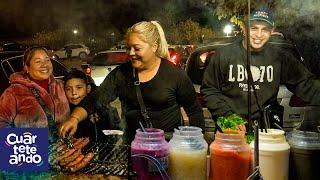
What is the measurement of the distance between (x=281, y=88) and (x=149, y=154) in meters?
1.42

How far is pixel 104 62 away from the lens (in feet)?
10.7

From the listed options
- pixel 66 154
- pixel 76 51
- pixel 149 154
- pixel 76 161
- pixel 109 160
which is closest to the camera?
pixel 149 154

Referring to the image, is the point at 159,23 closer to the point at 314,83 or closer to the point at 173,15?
the point at 173,15

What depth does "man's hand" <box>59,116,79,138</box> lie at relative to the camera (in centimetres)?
321

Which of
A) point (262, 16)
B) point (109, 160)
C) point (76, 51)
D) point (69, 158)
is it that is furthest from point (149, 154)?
point (262, 16)

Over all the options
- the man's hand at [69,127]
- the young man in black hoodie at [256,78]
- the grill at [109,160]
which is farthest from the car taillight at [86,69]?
the young man in black hoodie at [256,78]

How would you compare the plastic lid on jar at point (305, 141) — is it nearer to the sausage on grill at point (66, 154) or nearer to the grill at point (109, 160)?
the grill at point (109, 160)

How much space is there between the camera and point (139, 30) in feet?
9.98

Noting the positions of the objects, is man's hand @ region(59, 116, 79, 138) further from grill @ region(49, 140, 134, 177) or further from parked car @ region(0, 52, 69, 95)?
parked car @ region(0, 52, 69, 95)

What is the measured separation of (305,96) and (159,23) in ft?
4.57

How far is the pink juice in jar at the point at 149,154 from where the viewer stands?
2420 mm

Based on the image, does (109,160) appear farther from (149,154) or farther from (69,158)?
(149,154)

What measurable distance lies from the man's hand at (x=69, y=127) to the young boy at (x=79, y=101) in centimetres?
4

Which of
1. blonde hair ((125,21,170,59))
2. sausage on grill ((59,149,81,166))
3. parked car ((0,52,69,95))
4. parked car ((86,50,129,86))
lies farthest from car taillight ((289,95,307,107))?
parked car ((0,52,69,95))
